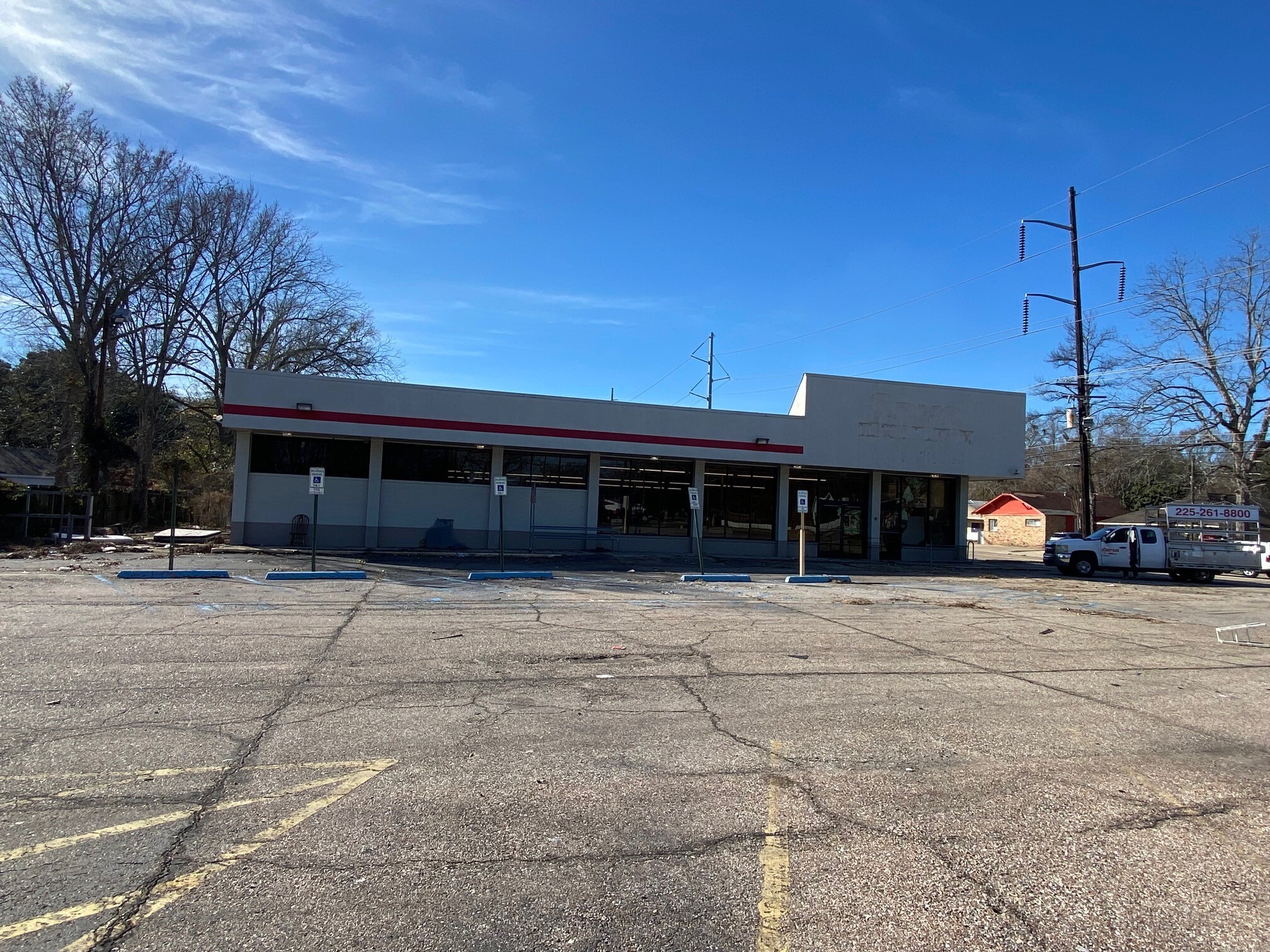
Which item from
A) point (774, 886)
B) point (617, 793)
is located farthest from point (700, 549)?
point (774, 886)

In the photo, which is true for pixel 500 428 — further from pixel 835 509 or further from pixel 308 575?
pixel 835 509

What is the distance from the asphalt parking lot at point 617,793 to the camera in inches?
135

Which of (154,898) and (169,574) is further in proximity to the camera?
(169,574)

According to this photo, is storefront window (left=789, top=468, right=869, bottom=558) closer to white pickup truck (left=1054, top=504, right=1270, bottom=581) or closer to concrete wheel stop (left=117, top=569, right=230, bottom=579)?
white pickup truck (left=1054, top=504, right=1270, bottom=581)

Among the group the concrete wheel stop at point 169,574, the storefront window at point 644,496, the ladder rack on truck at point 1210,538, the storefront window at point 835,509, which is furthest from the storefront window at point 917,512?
the concrete wheel stop at point 169,574

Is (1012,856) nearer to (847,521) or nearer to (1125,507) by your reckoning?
(847,521)

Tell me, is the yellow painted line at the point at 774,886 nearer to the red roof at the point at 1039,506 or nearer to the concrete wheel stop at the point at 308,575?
the concrete wheel stop at the point at 308,575

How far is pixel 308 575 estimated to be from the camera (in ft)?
60.1

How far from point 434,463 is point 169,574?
35.9ft

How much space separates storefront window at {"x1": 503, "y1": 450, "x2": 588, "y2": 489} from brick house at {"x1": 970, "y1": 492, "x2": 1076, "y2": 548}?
4434cm

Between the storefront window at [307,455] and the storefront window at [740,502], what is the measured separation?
41.0 feet

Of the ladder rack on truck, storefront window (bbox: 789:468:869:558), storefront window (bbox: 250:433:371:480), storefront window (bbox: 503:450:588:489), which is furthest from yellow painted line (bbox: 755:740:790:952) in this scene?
the ladder rack on truck

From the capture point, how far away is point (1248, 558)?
86.8ft

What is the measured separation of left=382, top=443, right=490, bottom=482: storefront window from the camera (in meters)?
27.0
